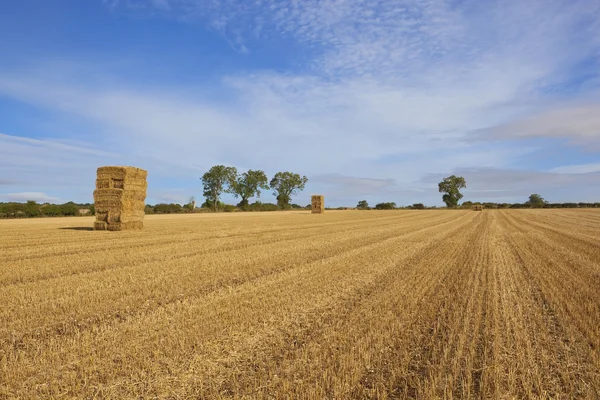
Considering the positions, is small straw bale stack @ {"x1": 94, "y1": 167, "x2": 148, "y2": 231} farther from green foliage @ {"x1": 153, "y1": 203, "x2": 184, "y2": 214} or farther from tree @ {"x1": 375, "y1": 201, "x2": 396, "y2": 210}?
tree @ {"x1": 375, "y1": 201, "x2": 396, "y2": 210}

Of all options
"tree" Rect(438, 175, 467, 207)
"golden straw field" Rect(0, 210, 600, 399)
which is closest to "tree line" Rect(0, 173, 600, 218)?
"tree" Rect(438, 175, 467, 207)

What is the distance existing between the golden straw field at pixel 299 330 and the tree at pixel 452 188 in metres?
109

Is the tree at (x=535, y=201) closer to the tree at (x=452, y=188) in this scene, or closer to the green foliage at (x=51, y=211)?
the tree at (x=452, y=188)

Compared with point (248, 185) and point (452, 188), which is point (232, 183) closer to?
point (248, 185)

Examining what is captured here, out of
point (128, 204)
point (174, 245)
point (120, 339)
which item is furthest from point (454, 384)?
point (128, 204)

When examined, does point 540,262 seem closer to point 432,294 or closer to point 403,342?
point 432,294

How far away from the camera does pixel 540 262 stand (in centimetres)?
878

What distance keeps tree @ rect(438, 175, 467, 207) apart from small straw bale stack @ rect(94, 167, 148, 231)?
345 feet

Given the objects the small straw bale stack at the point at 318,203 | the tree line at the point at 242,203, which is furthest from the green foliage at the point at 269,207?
the small straw bale stack at the point at 318,203

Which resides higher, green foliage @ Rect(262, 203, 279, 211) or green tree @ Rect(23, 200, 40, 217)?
green foliage @ Rect(262, 203, 279, 211)

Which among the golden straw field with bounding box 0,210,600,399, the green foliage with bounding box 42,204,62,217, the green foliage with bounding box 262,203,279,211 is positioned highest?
the green foliage with bounding box 262,203,279,211

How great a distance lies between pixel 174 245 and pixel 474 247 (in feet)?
31.5

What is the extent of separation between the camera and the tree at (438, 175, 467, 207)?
109875mm

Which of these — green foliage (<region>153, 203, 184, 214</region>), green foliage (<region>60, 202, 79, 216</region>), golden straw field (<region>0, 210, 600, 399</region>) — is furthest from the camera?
green foliage (<region>153, 203, 184, 214</region>)
